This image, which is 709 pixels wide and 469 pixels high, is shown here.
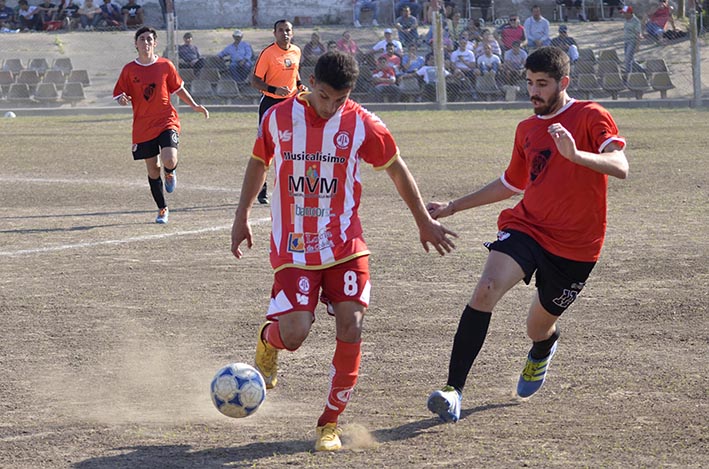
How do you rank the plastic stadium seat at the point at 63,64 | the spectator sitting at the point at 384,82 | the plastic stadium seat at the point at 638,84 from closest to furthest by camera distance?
the plastic stadium seat at the point at 638,84
the spectator sitting at the point at 384,82
the plastic stadium seat at the point at 63,64

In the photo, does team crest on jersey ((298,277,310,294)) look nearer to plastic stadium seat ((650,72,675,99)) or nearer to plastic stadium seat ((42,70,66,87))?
plastic stadium seat ((650,72,675,99))

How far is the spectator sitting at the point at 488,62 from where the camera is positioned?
2472 centimetres

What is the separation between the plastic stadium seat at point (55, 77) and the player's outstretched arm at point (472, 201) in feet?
76.9

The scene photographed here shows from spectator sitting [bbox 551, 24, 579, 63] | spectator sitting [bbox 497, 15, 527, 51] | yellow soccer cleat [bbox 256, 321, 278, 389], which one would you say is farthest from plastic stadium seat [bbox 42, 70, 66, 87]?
yellow soccer cleat [bbox 256, 321, 278, 389]

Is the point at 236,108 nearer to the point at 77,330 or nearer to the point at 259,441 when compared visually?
the point at 77,330

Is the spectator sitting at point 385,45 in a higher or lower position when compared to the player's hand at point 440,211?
higher

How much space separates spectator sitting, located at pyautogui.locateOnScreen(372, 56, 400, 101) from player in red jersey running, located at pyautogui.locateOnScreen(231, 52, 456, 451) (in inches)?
784

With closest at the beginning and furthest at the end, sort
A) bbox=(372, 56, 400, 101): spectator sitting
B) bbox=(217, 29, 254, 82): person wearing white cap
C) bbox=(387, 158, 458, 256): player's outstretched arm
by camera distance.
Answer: bbox=(387, 158, 458, 256): player's outstretched arm
bbox=(372, 56, 400, 101): spectator sitting
bbox=(217, 29, 254, 82): person wearing white cap

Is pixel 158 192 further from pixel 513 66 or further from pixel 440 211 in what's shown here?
pixel 513 66

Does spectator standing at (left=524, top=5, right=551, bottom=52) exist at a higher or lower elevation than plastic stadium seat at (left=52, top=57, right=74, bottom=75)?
higher

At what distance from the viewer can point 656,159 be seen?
15.7m

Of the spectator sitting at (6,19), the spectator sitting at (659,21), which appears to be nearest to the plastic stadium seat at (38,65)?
the spectator sitting at (6,19)

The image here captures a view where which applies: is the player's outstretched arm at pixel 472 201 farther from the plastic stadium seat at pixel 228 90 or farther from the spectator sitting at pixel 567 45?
the plastic stadium seat at pixel 228 90

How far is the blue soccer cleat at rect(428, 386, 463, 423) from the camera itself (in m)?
5.19
